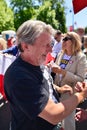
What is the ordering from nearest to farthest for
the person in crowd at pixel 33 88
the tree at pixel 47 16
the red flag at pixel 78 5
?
the person in crowd at pixel 33 88 < the red flag at pixel 78 5 < the tree at pixel 47 16

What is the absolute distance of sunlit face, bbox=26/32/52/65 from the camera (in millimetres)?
2715

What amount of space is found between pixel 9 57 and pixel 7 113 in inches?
30.8

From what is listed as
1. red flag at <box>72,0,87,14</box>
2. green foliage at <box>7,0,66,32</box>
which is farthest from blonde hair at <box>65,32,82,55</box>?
green foliage at <box>7,0,66,32</box>

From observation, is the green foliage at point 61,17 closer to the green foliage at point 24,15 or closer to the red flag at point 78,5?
the green foliage at point 24,15

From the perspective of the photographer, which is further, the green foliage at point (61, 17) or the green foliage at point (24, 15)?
the green foliage at point (61, 17)

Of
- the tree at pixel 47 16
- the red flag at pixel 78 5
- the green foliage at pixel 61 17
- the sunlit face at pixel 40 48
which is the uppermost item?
the sunlit face at pixel 40 48

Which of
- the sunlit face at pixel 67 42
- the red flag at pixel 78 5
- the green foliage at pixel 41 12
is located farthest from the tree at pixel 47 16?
the sunlit face at pixel 67 42

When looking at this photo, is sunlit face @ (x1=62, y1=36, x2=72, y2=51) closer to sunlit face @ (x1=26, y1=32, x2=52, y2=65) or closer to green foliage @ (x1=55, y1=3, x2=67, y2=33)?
sunlit face @ (x1=26, y1=32, x2=52, y2=65)

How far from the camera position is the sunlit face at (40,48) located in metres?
2.71

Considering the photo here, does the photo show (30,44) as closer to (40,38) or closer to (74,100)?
(40,38)

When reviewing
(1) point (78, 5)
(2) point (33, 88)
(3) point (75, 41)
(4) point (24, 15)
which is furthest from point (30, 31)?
(4) point (24, 15)

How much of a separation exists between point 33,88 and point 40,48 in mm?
292

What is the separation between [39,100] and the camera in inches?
102

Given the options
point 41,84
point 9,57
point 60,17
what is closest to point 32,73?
point 41,84
